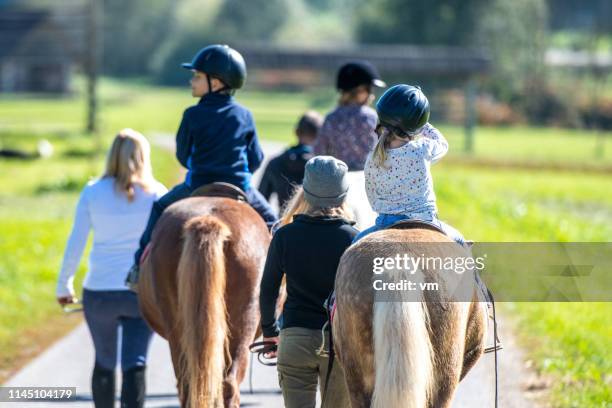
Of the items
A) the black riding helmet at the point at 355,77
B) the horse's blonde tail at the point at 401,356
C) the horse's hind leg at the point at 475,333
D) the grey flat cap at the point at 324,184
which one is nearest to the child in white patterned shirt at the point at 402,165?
the grey flat cap at the point at 324,184

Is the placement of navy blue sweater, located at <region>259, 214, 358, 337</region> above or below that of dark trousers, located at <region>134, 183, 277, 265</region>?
below

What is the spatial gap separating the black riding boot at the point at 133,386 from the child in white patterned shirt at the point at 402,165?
2266 mm

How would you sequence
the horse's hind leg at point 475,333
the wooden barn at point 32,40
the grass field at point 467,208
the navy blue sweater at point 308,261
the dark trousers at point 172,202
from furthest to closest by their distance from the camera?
the wooden barn at point 32,40 → the grass field at point 467,208 → the dark trousers at point 172,202 → the navy blue sweater at point 308,261 → the horse's hind leg at point 475,333

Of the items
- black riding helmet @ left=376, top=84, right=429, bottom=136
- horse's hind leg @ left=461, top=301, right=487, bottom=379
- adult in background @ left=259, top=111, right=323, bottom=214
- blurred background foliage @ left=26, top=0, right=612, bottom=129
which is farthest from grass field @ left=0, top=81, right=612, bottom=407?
blurred background foliage @ left=26, top=0, right=612, bottom=129

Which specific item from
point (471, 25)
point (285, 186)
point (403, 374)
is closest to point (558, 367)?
point (285, 186)

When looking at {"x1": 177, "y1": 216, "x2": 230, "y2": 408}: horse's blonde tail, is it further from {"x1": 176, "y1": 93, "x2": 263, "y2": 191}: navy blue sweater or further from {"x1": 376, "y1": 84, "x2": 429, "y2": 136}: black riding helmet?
{"x1": 376, "y1": 84, "x2": 429, "y2": 136}: black riding helmet

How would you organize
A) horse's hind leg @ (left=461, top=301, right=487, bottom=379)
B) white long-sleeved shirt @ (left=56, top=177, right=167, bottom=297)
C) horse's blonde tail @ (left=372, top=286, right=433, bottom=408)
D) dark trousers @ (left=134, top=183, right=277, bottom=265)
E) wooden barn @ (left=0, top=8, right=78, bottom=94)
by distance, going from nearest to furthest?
horse's blonde tail @ (left=372, top=286, right=433, bottom=408) < horse's hind leg @ (left=461, top=301, right=487, bottom=379) < dark trousers @ (left=134, top=183, right=277, bottom=265) < white long-sleeved shirt @ (left=56, top=177, right=167, bottom=297) < wooden barn @ (left=0, top=8, right=78, bottom=94)

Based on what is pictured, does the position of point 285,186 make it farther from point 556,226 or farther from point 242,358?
point 556,226

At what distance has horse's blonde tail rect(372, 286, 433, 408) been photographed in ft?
15.4

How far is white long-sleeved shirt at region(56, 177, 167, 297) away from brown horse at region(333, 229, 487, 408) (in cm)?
239

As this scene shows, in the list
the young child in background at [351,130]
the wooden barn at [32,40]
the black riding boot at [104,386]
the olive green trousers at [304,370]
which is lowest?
the black riding boot at [104,386]

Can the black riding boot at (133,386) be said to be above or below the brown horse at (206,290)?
below

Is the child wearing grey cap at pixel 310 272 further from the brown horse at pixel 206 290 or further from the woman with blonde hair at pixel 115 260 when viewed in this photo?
the woman with blonde hair at pixel 115 260

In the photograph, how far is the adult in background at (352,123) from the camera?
8922 millimetres
